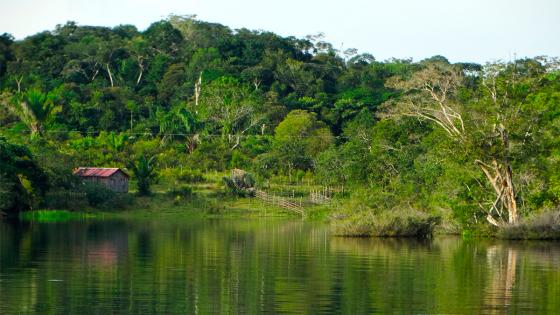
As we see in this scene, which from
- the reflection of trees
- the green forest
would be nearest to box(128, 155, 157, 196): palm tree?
the green forest

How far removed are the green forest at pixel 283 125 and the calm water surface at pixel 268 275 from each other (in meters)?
3.52

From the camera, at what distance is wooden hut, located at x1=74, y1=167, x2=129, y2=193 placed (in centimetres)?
6725

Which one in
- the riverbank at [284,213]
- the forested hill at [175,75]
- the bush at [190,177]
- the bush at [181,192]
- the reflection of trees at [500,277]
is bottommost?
the reflection of trees at [500,277]

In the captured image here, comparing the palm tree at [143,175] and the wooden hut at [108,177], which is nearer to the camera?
the palm tree at [143,175]

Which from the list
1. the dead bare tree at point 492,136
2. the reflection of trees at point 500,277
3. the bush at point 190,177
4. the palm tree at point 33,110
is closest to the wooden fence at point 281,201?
the bush at point 190,177

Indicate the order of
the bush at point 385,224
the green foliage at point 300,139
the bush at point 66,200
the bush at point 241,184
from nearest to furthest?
the bush at point 385,224
the bush at point 66,200
the bush at point 241,184
the green foliage at point 300,139

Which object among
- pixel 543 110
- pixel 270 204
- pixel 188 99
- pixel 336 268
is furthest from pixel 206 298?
pixel 188 99

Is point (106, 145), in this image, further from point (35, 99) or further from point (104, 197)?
point (104, 197)

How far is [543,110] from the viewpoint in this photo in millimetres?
42406

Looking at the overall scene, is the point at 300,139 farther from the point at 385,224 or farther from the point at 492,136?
the point at 492,136

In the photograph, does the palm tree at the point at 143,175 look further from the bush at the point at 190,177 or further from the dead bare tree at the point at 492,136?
the dead bare tree at the point at 492,136

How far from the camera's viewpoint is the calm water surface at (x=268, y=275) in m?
20.3

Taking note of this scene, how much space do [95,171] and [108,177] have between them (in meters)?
1.86

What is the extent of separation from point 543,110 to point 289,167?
33.6m
